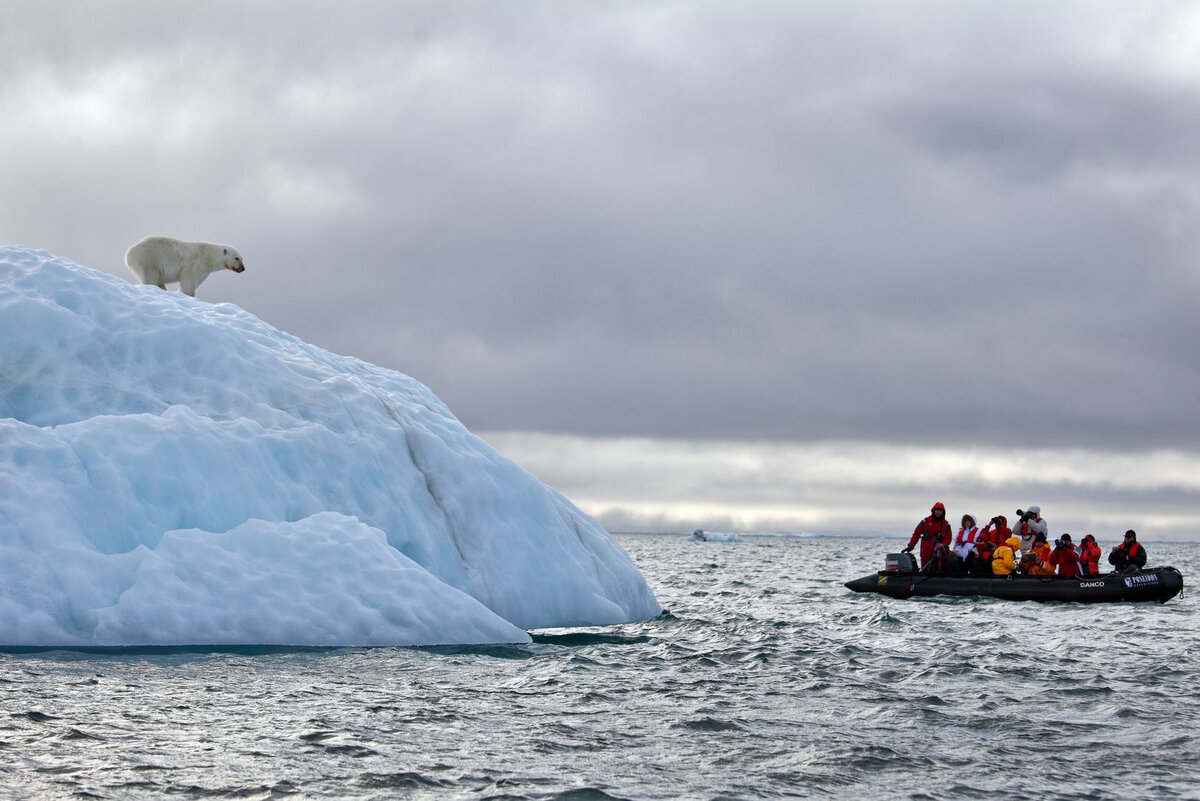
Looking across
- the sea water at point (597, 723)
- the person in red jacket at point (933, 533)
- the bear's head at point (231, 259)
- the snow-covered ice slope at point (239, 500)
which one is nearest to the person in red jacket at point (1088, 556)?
the person in red jacket at point (933, 533)

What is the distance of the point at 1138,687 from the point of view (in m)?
11.5

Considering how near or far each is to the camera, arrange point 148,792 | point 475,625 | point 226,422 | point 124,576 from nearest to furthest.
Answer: point 148,792 → point 124,576 → point 475,625 → point 226,422

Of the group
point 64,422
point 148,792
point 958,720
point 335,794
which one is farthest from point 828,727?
point 64,422

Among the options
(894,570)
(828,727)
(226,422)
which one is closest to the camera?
(828,727)

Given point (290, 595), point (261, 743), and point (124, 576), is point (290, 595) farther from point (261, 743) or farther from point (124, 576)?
point (261, 743)

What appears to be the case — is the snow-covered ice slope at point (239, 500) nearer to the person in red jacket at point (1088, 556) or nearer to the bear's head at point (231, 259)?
the bear's head at point (231, 259)

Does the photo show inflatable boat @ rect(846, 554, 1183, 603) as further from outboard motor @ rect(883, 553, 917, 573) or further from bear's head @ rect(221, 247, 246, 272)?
bear's head @ rect(221, 247, 246, 272)

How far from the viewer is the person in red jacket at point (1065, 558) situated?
24.6m

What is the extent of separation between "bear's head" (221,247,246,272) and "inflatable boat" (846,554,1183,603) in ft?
53.1

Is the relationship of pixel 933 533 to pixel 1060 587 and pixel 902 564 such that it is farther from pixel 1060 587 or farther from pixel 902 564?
pixel 1060 587

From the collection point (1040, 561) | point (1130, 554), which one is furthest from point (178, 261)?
point (1130, 554)

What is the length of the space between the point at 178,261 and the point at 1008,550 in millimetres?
18232

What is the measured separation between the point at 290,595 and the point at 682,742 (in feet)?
16.3

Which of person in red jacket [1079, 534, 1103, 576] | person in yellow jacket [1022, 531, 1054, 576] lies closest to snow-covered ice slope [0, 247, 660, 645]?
person in yellow jacket [1022, 531, 1054, 576]
